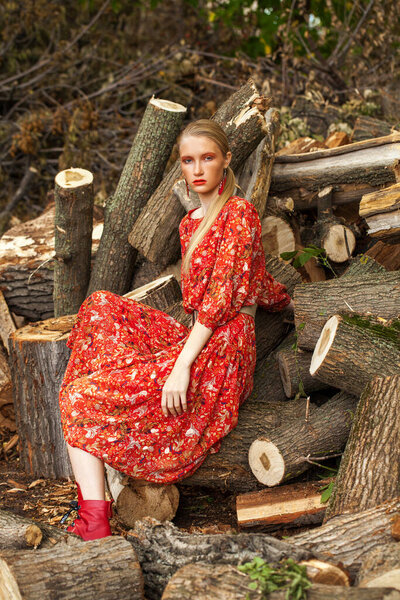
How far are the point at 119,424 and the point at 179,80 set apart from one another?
7.43 m

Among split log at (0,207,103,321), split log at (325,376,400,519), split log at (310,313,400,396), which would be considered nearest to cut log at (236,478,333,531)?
split log at (325,376,400,519)

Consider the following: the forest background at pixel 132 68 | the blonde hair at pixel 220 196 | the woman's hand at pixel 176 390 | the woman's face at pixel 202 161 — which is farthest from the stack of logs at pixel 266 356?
the forest background at pixel 132 68

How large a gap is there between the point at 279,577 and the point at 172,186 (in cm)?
297

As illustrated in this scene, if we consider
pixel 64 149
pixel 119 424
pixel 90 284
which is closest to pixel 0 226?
pixel 64 149

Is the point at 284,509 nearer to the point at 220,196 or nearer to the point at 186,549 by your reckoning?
the point at 186,549

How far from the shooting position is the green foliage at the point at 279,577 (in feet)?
6.68

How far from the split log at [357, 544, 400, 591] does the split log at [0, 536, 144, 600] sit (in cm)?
83

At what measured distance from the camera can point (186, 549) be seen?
250cm

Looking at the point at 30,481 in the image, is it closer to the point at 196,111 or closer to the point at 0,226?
the point at 0,226

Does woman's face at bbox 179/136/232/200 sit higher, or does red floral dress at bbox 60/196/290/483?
woman's face at bbox 179/136/232/200

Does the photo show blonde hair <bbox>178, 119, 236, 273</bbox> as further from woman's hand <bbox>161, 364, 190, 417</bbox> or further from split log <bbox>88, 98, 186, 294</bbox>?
split log <bbox>88, 98, 186, 294</bbox>

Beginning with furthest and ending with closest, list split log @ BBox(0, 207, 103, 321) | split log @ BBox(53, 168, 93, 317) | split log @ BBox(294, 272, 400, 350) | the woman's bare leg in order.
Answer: split log @ BBox(0, 207, 103, 321) → split log @ BBox(53, 168, 93, 317) → split log @ BBox(294, 272, 400, 350) → the woman's bare leg

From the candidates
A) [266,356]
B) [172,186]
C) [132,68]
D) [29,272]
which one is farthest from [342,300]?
[132,68]

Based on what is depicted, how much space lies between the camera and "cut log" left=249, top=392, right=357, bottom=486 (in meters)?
3.23
